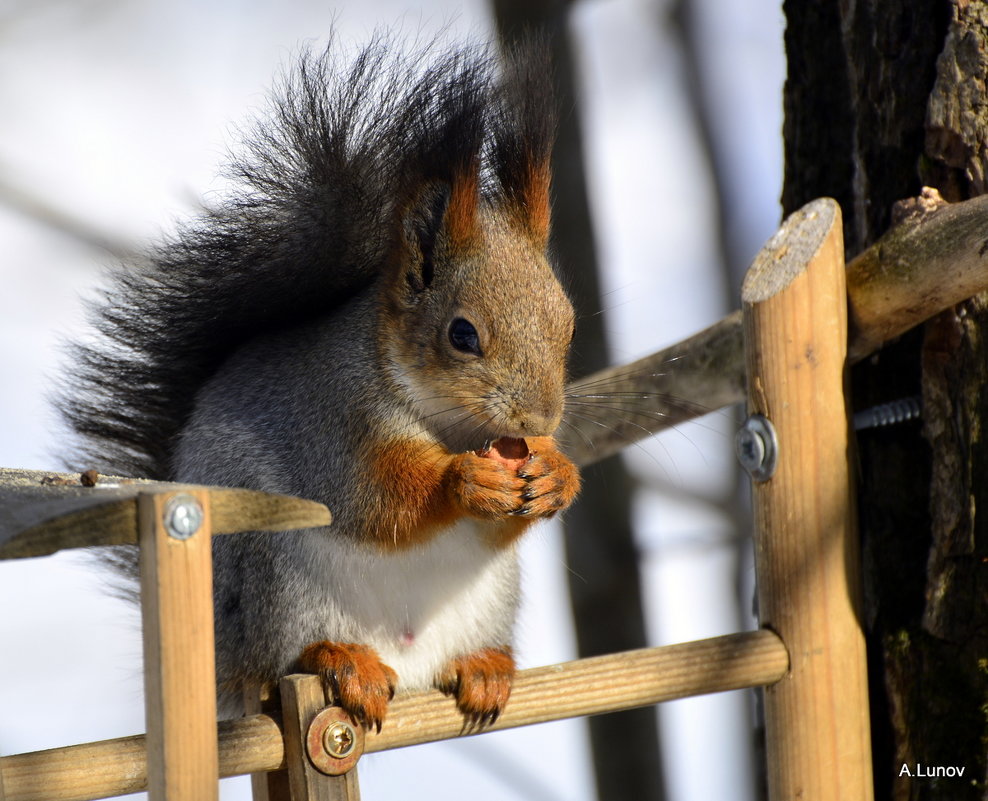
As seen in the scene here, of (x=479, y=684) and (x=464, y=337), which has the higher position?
(x=464, y=337)

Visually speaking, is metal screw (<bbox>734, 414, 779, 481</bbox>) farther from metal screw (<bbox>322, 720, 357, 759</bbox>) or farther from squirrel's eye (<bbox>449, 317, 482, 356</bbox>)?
metal screw (<bbox>322, 720, 357, 759</bbox>)

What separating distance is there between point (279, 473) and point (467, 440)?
25 centimetres

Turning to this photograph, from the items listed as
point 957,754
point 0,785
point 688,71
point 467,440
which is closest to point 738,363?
point 467,440

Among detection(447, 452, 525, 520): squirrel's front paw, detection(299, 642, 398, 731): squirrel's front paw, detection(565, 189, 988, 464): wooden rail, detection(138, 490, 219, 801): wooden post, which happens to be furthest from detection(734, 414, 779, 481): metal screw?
detection(138, 490, 219, 801): wooden post

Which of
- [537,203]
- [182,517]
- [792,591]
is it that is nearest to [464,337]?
[537,203]

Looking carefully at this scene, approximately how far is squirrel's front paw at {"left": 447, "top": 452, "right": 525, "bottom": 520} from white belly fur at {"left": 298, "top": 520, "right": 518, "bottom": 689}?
11 centimetres

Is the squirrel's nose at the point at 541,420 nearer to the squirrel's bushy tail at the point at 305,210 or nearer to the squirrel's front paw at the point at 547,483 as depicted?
the squirrel's front paw at the point at 547,483

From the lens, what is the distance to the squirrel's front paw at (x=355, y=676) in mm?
1251

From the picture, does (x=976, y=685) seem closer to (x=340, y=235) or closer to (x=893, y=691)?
(x=893, y=691)

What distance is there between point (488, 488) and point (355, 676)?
0.86ft

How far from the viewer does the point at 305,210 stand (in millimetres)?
1528

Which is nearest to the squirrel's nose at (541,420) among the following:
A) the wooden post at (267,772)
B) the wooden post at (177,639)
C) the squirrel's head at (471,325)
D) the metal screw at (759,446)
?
the squirrel's head at (471,325)

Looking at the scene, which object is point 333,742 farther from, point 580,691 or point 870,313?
point 870,313

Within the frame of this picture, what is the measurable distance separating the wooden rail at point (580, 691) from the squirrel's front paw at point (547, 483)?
0.19 metres
